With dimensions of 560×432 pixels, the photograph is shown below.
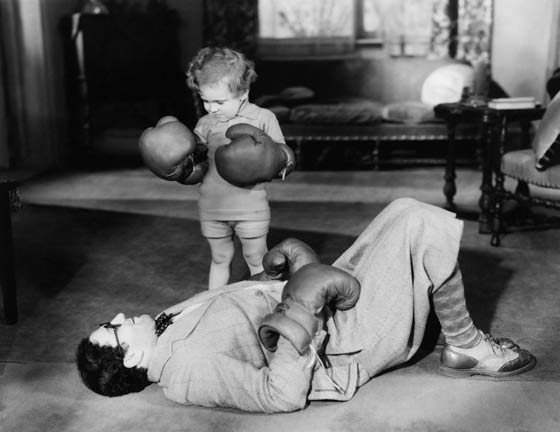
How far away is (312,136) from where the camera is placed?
6.35 meters

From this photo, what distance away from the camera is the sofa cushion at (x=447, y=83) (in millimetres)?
6281

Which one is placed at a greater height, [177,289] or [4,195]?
[4,195]

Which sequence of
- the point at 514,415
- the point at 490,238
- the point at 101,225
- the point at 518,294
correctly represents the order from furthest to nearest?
the point at 101,225 < the point at 490,238 < the point at 518,294 < the point at 514,415

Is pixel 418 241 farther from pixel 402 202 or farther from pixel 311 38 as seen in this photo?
pixel 311 38

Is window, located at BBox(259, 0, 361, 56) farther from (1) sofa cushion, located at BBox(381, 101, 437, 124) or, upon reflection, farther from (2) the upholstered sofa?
(1) sofa cushion, located at BBox(381, 101, 437, 124)

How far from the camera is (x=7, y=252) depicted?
9.26 ft

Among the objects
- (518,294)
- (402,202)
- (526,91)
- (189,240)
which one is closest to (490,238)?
(518,294)

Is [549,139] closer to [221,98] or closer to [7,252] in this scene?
[221,98]

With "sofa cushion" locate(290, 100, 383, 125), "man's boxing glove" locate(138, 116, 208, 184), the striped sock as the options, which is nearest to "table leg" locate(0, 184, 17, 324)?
"man's boxing glove" locate(138, 116, 208, 184)

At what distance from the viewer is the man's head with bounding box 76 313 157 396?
196cm

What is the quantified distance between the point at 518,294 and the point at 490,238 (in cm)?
94

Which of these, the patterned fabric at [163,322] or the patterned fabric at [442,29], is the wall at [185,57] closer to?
the patterned fabric at [442,29]

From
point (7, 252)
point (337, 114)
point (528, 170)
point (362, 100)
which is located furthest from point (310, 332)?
point (362, 100)

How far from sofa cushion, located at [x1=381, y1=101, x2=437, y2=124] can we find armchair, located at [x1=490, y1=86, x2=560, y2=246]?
2.16m
